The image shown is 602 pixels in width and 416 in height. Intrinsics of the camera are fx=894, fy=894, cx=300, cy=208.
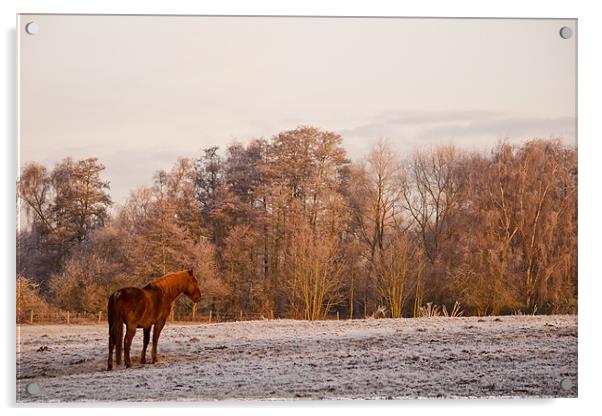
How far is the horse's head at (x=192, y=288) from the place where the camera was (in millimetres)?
6785

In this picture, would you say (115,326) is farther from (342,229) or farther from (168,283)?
(342,229)

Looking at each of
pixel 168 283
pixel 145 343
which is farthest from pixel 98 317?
pixel 168 283

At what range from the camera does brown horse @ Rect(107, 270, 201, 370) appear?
6699mm

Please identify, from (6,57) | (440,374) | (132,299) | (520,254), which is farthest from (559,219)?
(6,57)

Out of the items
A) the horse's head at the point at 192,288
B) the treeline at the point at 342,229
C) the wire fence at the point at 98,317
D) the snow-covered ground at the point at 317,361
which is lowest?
the snow-covered ground at the point at 317,361

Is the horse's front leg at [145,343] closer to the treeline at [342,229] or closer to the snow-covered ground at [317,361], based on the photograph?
the snow-covered ground at [317,361]

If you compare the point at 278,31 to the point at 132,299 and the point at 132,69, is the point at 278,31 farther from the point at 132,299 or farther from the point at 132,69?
the point at 132,299

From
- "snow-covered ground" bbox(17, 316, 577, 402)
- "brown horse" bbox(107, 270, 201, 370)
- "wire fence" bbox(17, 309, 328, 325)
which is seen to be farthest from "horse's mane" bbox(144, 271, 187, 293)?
"snow-covered ground" bbox(17, 316, 577, 402)

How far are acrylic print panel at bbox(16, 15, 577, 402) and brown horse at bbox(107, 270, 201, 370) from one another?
0.05 ft

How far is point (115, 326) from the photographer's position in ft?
22.0

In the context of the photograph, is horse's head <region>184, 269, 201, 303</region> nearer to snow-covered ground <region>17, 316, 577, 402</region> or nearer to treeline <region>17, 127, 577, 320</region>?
treeline <region>17, 127, 577, 320</region>

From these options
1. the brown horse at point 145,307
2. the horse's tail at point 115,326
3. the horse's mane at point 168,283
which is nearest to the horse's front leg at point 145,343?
the brown horse at point 145,307

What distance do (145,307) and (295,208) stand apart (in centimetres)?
137

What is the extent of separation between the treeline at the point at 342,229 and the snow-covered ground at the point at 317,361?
16cm
